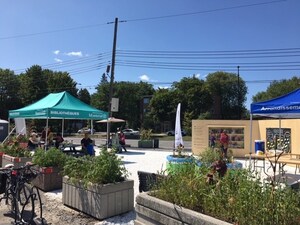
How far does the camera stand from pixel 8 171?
6.36 meters

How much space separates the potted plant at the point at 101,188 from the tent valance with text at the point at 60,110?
638 cm

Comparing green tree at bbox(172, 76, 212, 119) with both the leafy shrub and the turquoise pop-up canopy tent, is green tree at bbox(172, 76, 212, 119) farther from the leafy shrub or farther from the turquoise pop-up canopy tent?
the leafy shrub

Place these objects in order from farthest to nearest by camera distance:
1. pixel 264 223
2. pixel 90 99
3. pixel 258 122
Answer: pixel 90 99, pixel 258 122, pixel 264 223

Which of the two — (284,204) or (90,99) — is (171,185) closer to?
(284,204)

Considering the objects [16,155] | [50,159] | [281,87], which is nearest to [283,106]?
[50,159]

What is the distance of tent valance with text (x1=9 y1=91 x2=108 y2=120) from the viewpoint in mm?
12766

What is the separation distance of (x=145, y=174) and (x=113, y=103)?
59.1ft

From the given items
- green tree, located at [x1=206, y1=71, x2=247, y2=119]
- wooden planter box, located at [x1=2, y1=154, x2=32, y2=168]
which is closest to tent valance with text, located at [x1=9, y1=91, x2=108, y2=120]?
wooden planter box, located at [x1=2, y1=154, x2=32, y2=168]

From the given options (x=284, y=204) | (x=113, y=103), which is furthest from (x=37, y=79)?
(x=284, y=204)

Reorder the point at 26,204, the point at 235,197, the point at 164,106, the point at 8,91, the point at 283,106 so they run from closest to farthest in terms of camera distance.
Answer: the point at 235,197, the point at 26,204, the point at 283,106, the point at 8,91, the point at 164,106

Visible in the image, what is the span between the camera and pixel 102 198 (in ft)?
20.0

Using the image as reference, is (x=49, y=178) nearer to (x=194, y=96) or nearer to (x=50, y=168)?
(x=50, y=168)

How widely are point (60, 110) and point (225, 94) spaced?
67.9 meters

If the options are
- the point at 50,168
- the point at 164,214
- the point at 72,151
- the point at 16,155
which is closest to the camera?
the point at 164,214
